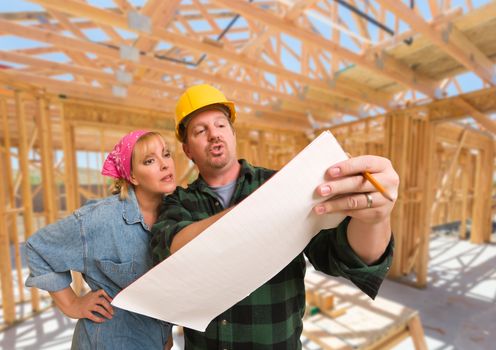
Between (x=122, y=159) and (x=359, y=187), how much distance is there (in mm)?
1086

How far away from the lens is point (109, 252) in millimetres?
1118

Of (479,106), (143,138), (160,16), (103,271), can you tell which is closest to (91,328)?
(103,271)

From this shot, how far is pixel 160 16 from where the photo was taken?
7.97 feet

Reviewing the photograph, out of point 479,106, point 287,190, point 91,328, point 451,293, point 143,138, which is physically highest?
point 479,106

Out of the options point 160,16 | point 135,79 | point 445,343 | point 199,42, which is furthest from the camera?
point 135,79

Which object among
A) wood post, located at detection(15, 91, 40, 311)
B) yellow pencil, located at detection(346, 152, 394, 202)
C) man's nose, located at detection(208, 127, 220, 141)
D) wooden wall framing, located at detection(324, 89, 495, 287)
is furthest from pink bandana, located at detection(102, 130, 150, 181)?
wooden wall framing, located at detection(324, 89, 495, 287)

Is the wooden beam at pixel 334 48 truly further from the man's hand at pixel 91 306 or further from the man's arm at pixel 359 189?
the man's hand at pixel 91 306

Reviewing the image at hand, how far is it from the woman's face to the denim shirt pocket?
372 millimetres

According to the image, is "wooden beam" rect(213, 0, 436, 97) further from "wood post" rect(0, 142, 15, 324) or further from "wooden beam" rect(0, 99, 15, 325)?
"wood post" rect(0, 142, 15, 324)

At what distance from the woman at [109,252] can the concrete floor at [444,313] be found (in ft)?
8.18

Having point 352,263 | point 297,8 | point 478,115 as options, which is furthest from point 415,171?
point 352,263

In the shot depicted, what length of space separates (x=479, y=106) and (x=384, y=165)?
5.28m

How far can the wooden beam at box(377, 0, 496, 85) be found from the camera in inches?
86.3

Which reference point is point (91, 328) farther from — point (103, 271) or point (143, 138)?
point (143, 138)
